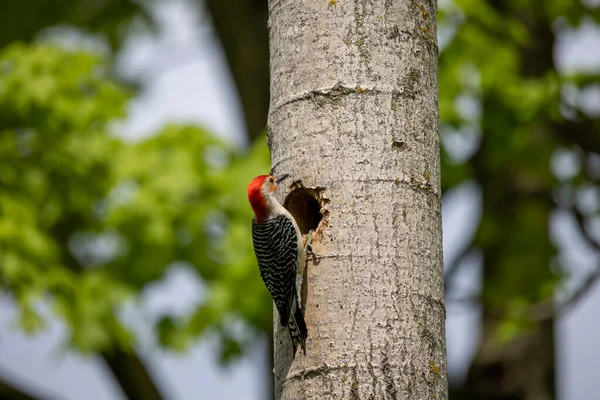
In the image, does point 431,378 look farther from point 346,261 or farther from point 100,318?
point 100,318

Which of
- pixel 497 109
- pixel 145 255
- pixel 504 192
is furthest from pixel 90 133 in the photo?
pixel 504 192

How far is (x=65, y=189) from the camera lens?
26.1 feet

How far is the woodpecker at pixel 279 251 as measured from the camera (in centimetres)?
361

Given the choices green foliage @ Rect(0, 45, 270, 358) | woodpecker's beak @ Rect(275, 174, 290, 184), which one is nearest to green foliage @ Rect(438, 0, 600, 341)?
green foliage @ Rect(0, 45, 270, 358)

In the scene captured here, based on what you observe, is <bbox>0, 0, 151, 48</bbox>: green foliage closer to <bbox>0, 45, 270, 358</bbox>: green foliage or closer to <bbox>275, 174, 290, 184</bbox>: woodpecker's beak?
<bbox>0, 45, 270, 358</bbox>: green foliage

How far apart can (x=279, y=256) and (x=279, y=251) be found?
5 cm

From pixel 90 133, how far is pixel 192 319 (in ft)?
6.45

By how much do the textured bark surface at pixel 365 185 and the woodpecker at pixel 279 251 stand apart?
76mm

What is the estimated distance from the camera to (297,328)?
3480 millimetres

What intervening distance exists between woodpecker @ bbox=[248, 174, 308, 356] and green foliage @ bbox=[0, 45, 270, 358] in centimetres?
267

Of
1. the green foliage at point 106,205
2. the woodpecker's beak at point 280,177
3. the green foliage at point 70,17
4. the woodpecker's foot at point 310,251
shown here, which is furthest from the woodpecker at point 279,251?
the green foliage at point 70,17

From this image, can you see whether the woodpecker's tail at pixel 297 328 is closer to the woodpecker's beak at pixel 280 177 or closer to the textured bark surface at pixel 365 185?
the textured bark surface at pixel 365 185

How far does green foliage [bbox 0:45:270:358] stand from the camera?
7.57 meters

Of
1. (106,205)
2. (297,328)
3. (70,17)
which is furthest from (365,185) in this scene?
(70,17)
